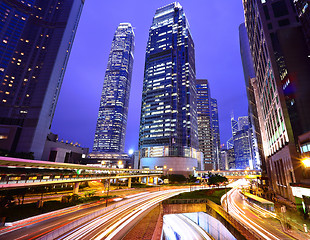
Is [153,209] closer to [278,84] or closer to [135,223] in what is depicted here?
[135,223]

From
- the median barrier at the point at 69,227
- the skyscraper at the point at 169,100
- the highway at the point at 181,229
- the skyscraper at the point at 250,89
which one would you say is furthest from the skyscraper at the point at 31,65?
the skyscraper at the point at 250,89

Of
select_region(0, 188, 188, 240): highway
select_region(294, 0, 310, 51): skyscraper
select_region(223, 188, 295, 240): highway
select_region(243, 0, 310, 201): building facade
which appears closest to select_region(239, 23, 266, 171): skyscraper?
select_region(243, 0, 310, 201): building facade

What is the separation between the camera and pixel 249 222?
26.5 metres

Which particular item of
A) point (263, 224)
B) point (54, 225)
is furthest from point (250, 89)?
point (54, 225)

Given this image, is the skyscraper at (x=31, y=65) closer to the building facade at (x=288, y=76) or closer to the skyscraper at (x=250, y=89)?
the building facade at (x=288, y=76)

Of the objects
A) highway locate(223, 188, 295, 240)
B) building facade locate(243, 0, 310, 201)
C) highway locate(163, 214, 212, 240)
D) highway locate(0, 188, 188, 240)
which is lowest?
highway locate(163, 214, 212, 240)

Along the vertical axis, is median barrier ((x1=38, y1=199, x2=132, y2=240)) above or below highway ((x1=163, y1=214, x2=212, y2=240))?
above

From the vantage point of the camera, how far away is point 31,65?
105m

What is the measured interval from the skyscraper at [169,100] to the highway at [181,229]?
225 feet

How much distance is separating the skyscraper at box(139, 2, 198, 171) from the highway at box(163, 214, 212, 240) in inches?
2701

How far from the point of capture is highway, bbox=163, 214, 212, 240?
35969mm

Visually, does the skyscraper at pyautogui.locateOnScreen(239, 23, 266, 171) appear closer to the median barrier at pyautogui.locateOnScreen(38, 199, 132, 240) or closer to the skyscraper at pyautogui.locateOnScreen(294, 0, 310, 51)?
the skyscraper at pyautogui.locateOnScreen(294, 0, 310, 51)

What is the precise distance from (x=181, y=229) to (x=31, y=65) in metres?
131

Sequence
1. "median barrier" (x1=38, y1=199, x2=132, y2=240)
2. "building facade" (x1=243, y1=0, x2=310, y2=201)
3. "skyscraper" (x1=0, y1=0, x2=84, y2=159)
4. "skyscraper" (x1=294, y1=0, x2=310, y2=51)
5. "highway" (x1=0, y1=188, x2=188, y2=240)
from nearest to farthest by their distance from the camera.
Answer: "median barrier" (x1=38, y1=199, x2=132, y2=240)
"highway" (x1=0, y1=188, x2=188, y2=240)
"building facade" (x1=243, y1=0, x2=310, y2=201)
"skyscraper" (x1=294, y1=0, x2=310, y2=51)
"skyscraper" (x1=0, y1=0, x2=84, y2=159)
